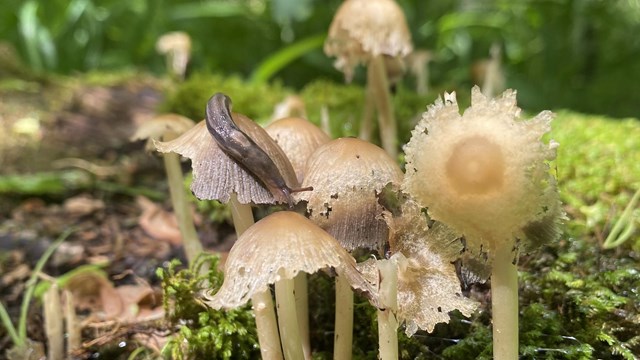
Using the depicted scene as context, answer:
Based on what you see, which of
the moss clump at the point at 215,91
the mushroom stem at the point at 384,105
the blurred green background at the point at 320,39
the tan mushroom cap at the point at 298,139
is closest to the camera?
the tan mushroom cap at the point at 298,139

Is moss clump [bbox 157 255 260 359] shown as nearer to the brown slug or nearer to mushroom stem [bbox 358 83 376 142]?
the brown slug

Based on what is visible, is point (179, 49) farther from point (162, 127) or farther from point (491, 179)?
point (491, 179)

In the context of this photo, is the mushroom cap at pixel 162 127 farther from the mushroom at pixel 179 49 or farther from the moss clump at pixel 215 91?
the mushroom at pixel 179 49

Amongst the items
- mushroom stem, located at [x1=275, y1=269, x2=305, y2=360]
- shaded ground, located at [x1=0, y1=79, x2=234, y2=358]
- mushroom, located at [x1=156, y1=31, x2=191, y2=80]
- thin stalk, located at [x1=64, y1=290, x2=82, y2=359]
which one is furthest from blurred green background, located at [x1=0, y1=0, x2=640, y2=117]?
mushroom stem, located at [x1=275, y1=269, x2=305, y2=360]

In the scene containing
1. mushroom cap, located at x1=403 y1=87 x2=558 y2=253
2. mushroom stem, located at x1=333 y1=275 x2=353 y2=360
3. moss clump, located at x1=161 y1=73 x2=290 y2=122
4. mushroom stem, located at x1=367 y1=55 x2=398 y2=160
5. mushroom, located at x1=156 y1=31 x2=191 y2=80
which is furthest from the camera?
mushroom, located at x1=156 y1=31 x2=191 y2=80

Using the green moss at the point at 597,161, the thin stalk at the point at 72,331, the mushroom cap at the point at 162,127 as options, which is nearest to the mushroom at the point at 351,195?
the mushroom cap at the point at 162,127

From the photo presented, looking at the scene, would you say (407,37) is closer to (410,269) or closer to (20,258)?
(410,269)
